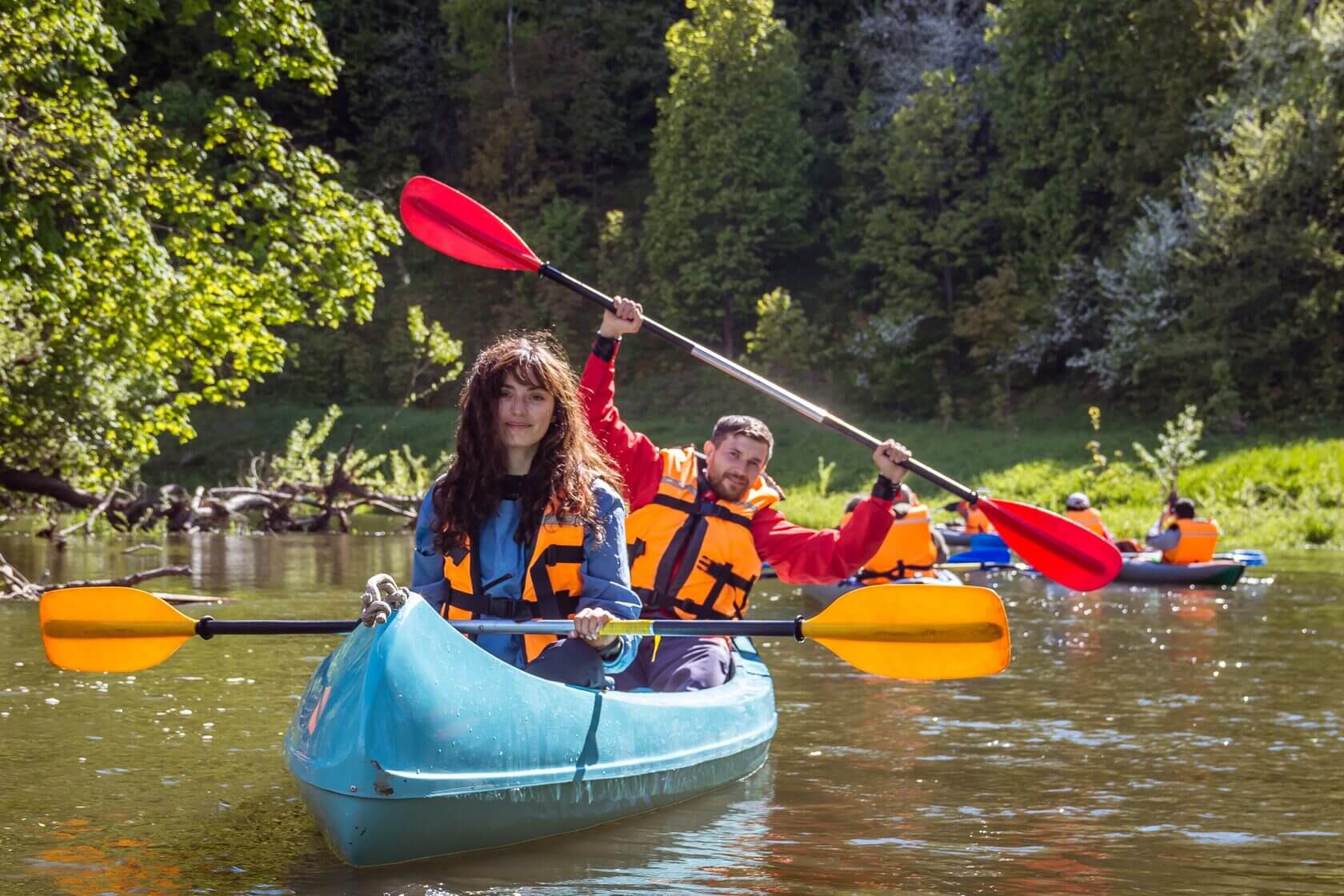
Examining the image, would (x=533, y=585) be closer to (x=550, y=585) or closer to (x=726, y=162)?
(x=550, y=585)

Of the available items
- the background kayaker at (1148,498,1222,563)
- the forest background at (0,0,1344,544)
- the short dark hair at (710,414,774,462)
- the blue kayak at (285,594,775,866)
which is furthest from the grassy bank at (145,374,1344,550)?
the blue kayak at (285,594,775,866)

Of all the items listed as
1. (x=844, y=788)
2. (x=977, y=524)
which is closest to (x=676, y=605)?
(x=844, y=788)

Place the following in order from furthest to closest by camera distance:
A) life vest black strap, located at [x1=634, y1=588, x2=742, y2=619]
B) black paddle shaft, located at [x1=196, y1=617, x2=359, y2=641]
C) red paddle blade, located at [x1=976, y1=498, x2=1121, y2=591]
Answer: red paddle blade, located at [x1=976, y1=498, x2=1121, y2=591] < life vest black strap, located at [x1=634, y1=588, x2=742, y2=619] < black paddle shaft, located at [x1=196, y1=617, x2=359, y2=641]

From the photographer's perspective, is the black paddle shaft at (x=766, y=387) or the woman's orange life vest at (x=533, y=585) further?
the black paddle shaft at (x=766, y=387)

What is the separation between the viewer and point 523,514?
4715 millimetres

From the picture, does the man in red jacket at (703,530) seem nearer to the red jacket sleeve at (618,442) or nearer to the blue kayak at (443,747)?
the red jacket sleeve at (618,442)

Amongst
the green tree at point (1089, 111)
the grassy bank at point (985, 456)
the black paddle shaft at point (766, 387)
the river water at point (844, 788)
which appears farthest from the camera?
the green tree at point (1089, 111)

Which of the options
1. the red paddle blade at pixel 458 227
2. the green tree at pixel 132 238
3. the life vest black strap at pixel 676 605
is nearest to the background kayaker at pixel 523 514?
the life vest black strap at pixel 676 605

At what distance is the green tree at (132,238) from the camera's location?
10.0m

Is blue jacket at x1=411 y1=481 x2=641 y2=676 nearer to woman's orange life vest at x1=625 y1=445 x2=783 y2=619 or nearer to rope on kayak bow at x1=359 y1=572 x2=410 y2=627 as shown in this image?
rope on kayak bow at x1=359 y1=572 x2=410 y2=627

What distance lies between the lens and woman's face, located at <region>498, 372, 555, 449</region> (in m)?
4.71

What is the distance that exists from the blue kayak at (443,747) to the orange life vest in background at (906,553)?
633 centimetres

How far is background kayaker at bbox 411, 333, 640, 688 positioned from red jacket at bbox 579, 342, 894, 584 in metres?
1.33

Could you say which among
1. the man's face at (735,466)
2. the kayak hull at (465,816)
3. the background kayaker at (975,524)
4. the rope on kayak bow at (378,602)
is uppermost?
the man's face at (735,466)
